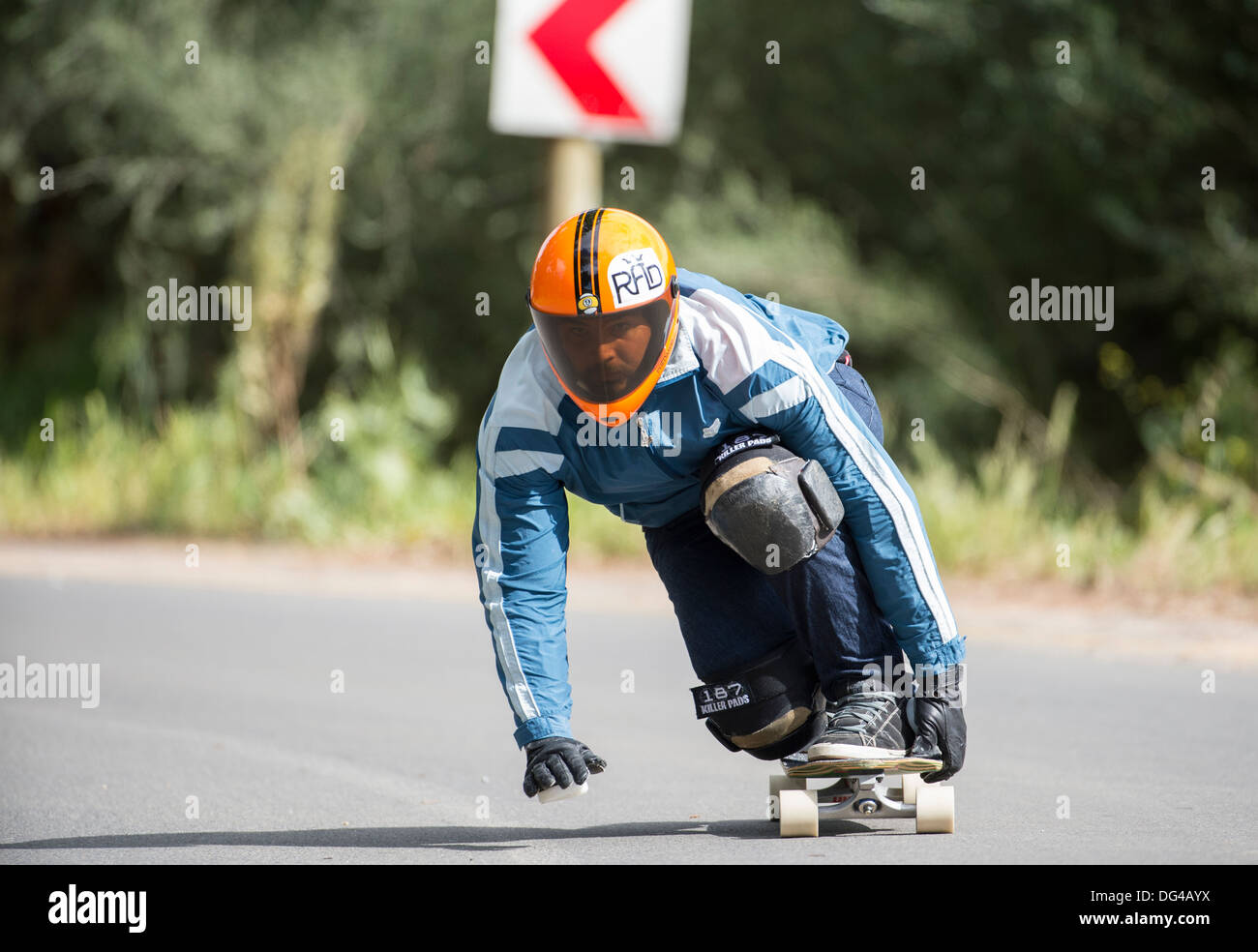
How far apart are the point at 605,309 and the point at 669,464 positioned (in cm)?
50

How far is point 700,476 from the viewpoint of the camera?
15.5 feet

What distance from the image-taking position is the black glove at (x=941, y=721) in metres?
4.65

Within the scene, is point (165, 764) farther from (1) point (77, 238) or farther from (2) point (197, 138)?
(1) point (77, 238)

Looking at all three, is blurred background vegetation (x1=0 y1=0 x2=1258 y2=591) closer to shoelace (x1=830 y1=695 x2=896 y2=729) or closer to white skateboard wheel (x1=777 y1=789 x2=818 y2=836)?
white skateboard wheel (x1=777 y1=789 x2=818 y2=836)

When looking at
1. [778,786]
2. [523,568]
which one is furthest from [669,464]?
[778,786]

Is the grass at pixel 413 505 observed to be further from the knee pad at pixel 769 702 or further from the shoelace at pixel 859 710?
the shoelace at pixel 859 710

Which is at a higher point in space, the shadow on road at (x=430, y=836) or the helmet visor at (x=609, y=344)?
the helmet visor at (x=609, y=344)

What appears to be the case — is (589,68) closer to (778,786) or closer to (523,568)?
(778,786)

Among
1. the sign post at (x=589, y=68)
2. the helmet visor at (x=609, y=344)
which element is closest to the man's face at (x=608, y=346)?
the helmet visor at (x=609, y=344)

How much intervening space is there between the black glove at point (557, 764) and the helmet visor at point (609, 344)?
86 centimetres

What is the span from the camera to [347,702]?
7867 millimetres

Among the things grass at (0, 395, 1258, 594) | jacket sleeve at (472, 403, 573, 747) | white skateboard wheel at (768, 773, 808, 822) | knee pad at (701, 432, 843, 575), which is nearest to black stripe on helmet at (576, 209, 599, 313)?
jacket sleeve at (472, 403, 573, 747)

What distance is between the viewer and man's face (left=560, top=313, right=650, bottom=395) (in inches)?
174

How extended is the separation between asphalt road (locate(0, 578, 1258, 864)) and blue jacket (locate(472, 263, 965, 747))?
1.94 ft
